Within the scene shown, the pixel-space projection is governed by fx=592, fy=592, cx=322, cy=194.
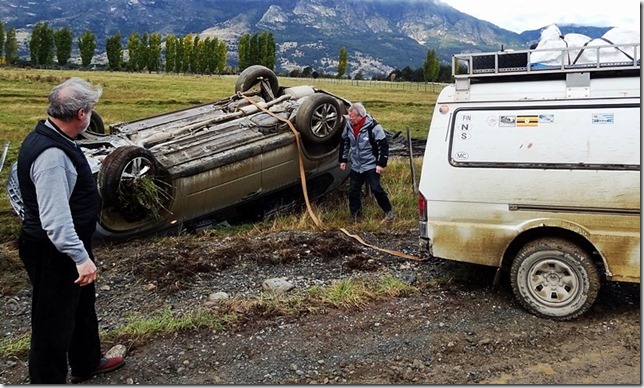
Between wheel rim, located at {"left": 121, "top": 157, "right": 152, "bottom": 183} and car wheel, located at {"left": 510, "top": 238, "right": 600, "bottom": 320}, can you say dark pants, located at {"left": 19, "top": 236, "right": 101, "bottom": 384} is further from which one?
car wheel, located at {"left": 510, "top": 238, "right": 600, "bottom": 320}

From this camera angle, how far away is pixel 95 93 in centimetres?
350

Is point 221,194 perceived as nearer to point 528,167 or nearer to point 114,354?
point 114,354

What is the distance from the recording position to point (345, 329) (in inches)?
185

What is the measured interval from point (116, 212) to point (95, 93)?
3706 millimetres

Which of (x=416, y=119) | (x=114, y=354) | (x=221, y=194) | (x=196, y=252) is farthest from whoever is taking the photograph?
(x=416, y=119)

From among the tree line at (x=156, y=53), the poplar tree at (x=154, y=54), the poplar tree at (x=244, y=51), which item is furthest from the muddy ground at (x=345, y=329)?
the poplar tree at (x=244, y=51)

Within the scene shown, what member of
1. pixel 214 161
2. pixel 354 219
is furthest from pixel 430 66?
pixel 214 161

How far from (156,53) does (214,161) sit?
75.3 metres

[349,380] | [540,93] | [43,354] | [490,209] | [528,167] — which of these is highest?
[540,93]

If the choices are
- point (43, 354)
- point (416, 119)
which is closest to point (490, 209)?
point (43, 354)

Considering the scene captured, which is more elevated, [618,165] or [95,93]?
[95,93]

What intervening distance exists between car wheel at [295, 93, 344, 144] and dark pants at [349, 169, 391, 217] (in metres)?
0.78

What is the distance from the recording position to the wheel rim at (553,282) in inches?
189

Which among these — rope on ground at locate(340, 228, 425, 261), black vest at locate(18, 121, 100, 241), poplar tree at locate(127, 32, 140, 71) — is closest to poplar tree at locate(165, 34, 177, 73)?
poplar tree at locate(127, 32, 140, 71)
